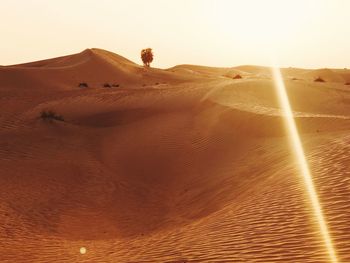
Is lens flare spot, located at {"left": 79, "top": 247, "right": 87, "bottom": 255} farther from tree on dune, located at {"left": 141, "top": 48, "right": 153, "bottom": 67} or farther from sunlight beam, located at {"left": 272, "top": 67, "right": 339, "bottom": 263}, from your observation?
tree on dune, located at {"left": 141, "top": 48, "right": 153, "bottom": 67}

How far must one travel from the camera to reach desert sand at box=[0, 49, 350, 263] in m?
7.68

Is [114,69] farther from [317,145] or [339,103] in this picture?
[317,145]

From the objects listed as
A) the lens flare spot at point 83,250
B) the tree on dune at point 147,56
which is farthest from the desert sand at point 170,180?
the tree on dune at point 147,56

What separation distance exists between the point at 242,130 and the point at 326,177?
8.35 m

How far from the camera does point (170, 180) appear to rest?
1516 cm

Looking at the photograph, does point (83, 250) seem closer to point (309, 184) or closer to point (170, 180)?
point (309, 184)

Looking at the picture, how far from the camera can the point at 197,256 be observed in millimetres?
7141

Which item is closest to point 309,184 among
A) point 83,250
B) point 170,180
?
point 83,250

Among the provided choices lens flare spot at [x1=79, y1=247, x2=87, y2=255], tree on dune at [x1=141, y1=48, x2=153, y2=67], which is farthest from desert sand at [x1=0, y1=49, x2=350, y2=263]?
tree on dune at [x1=141, y1=48, x2=153, y2=67]

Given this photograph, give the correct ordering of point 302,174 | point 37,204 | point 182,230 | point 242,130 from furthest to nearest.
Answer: point 242,130 → point 37,204 → point 302,174 → point 182,230

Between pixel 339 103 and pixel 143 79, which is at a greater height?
pixel 143 79

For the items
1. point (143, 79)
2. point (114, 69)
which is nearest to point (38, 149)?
point (143, 79)

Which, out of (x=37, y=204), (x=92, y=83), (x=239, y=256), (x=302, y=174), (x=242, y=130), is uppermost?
(x=92, y=83)

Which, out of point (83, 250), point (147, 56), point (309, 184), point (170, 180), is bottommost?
point (83, 250)
